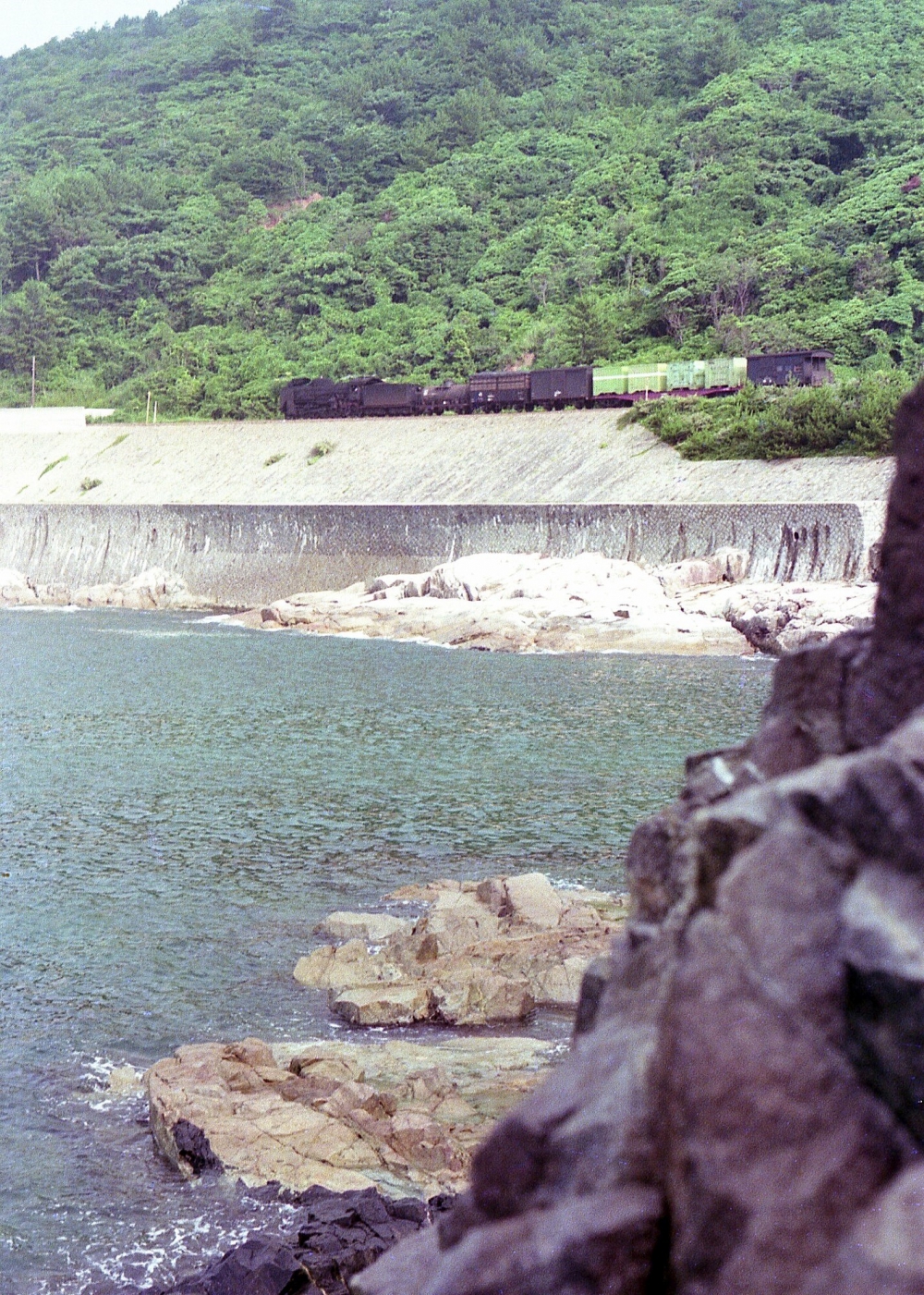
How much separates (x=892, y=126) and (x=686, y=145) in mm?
13437

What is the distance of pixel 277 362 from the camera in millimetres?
81125

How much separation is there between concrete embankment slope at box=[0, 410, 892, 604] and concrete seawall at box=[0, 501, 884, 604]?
54 millimetres

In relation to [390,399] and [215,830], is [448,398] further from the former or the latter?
[215,830]

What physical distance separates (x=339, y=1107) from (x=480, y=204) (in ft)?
305

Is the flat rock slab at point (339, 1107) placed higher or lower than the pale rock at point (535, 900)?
higher

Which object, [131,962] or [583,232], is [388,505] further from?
[583,232]

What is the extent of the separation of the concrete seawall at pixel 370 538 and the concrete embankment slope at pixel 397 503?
0.05 meters

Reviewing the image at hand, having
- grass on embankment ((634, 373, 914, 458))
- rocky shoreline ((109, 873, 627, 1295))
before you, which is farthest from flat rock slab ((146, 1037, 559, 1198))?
grass on embankment ((634, 373, 914, 458))

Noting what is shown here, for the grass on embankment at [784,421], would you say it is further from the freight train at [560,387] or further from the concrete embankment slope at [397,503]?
the freight train at [560,387]

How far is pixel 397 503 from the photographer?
164 feet

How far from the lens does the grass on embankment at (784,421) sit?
140 ft

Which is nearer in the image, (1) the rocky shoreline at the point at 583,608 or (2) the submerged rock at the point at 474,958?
(2) the submerged rock at the point at 474,958

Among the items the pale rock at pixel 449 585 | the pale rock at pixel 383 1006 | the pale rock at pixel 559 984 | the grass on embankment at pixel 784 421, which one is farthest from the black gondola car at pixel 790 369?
the pale rock at pixel 383 1006

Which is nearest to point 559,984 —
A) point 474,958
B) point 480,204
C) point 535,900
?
point 474,958
